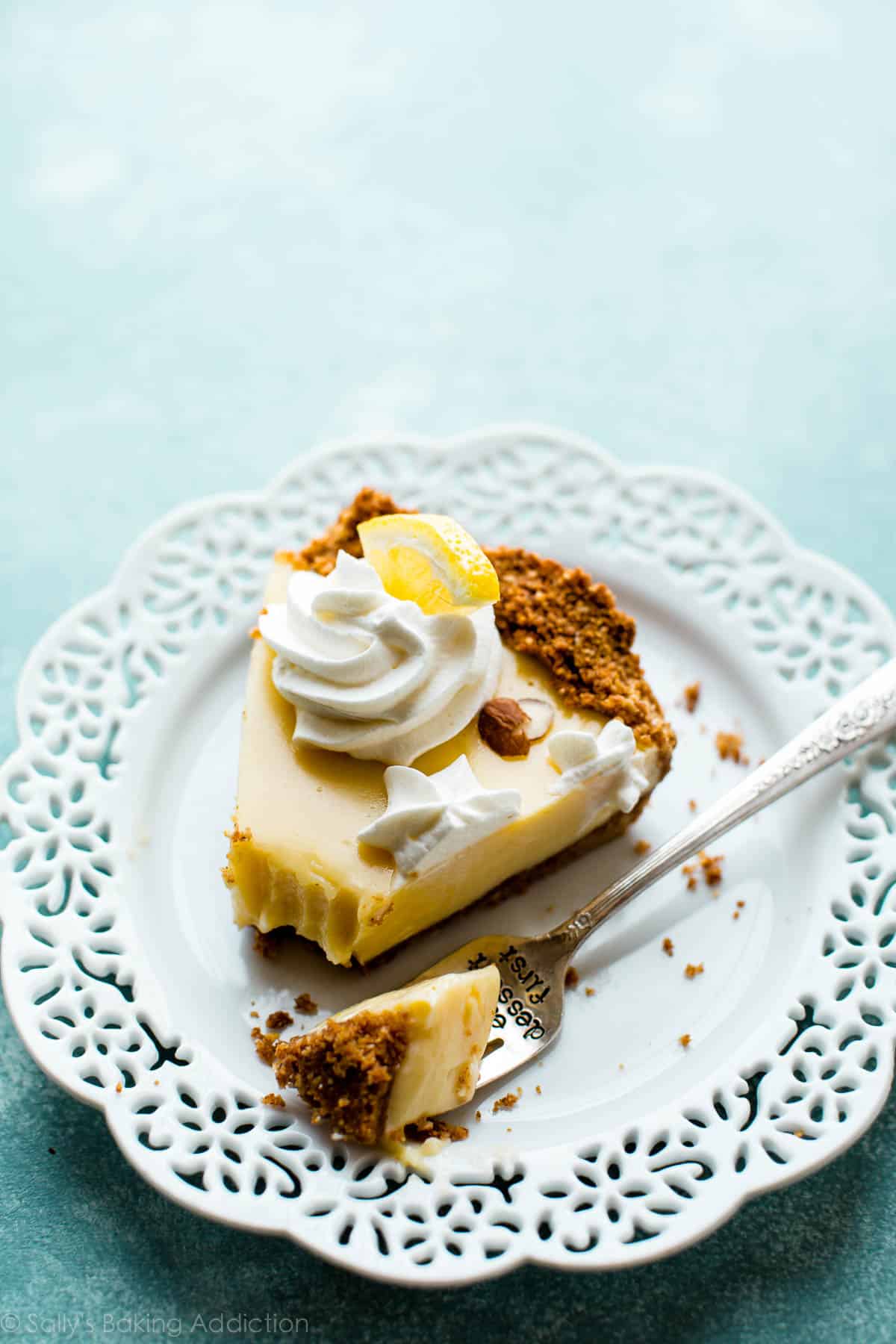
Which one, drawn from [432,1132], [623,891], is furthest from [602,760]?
[432,1132]

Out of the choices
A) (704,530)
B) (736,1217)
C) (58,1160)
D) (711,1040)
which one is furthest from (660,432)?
(58,1160)

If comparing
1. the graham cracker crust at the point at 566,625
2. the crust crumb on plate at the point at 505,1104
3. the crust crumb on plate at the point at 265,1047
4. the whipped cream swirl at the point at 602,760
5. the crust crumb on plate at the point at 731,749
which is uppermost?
the graham cracker crust at the point at 566,625

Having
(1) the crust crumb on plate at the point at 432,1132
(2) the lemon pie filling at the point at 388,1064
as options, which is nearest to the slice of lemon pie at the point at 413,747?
(2) the lemon pie filling at the point at 388,1064

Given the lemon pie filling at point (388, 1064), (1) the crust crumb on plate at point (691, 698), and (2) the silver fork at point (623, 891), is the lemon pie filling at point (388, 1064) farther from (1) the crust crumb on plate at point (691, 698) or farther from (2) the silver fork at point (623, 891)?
(1) the crust crumb on plate at point (691, 698)

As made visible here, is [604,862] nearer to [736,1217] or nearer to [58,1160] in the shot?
[736,1217]

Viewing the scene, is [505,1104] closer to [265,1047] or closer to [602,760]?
[265,1047]

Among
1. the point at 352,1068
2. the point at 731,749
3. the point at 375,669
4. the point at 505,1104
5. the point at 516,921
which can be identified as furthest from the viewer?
the point at 731,749
